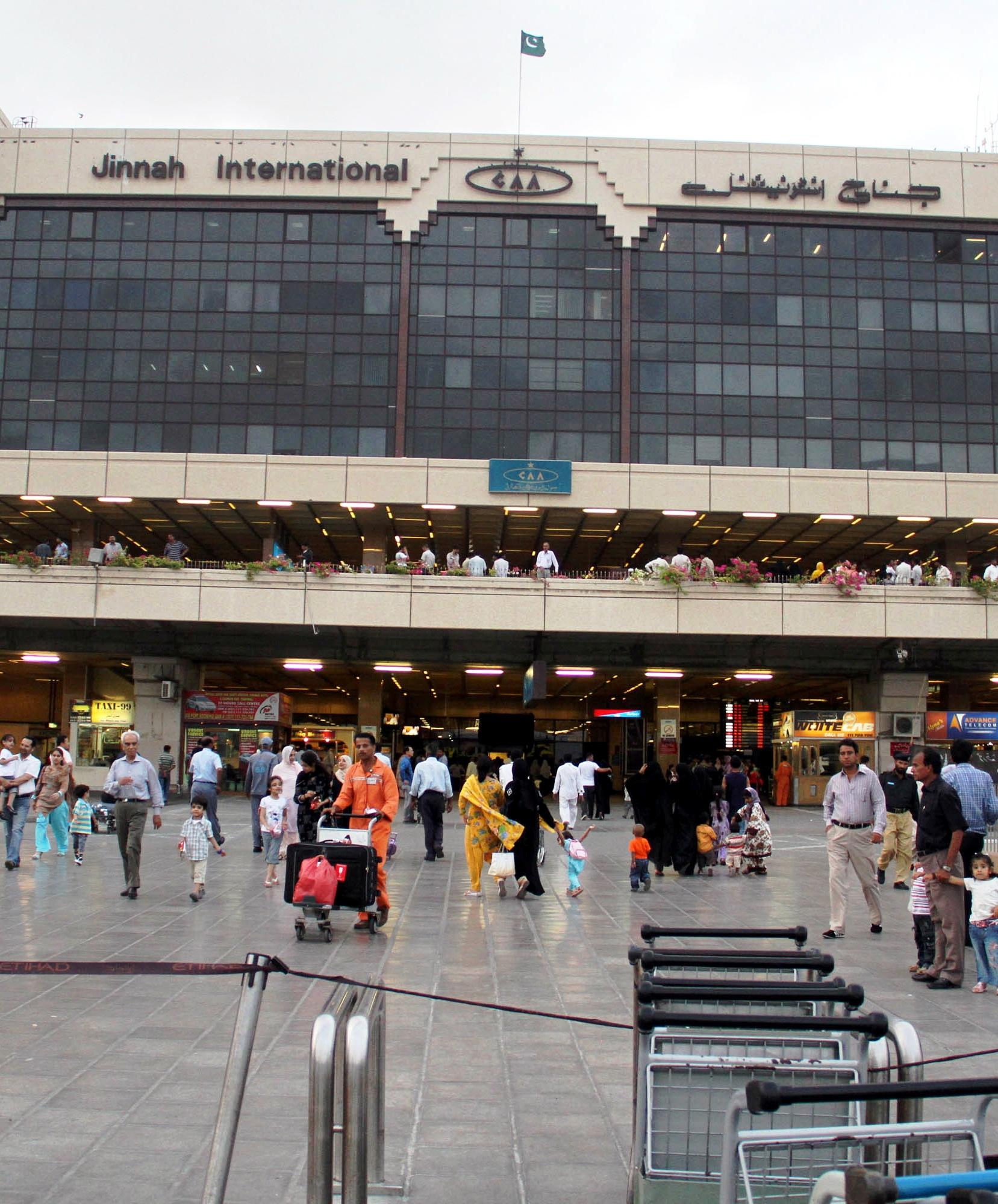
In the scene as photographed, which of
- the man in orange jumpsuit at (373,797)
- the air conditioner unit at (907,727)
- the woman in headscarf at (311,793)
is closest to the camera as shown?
the man in orange jumpsuit at (373,797)

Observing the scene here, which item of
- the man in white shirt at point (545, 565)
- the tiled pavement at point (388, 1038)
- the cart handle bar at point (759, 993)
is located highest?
the man in white shirt at point (545, 565)

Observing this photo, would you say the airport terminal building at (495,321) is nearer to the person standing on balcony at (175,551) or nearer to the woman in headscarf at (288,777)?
the person standing on balcony at (175,551)

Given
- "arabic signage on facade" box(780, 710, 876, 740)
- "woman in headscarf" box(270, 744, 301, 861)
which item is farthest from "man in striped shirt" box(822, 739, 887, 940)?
"arabic signage on facade" box(780, 710, 876, 740)

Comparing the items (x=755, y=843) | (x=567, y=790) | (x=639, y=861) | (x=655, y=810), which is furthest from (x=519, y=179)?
(x=639, y=861)

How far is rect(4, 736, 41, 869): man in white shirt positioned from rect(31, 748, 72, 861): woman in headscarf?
0.16 metres

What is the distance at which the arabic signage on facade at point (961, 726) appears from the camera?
3800 cm

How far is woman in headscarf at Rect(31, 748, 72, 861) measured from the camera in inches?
649

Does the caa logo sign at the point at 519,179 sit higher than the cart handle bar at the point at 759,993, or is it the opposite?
the caa logo sign at the point at 519,179

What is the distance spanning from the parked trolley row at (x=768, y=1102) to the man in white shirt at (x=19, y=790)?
14.2m

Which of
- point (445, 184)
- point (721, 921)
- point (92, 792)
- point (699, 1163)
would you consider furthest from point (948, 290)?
point (699, 1163)

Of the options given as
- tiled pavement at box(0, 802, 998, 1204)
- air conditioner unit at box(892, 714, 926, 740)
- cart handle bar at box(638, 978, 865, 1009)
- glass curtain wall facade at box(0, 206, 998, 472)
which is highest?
glass curtain wall facade at box(0, 206, 998, 472)

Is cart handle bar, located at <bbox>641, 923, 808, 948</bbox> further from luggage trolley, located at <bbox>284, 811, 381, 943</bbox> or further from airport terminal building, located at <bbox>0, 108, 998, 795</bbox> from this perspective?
airport terminal building, located at <bbox>0, 108, 998, 795</bbox>

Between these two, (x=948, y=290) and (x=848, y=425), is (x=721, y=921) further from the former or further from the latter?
(x=948, y=290)

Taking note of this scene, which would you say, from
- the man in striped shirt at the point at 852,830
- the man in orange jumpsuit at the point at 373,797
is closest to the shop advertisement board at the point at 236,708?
the man in orange jumpsuit at the point at 373,797
